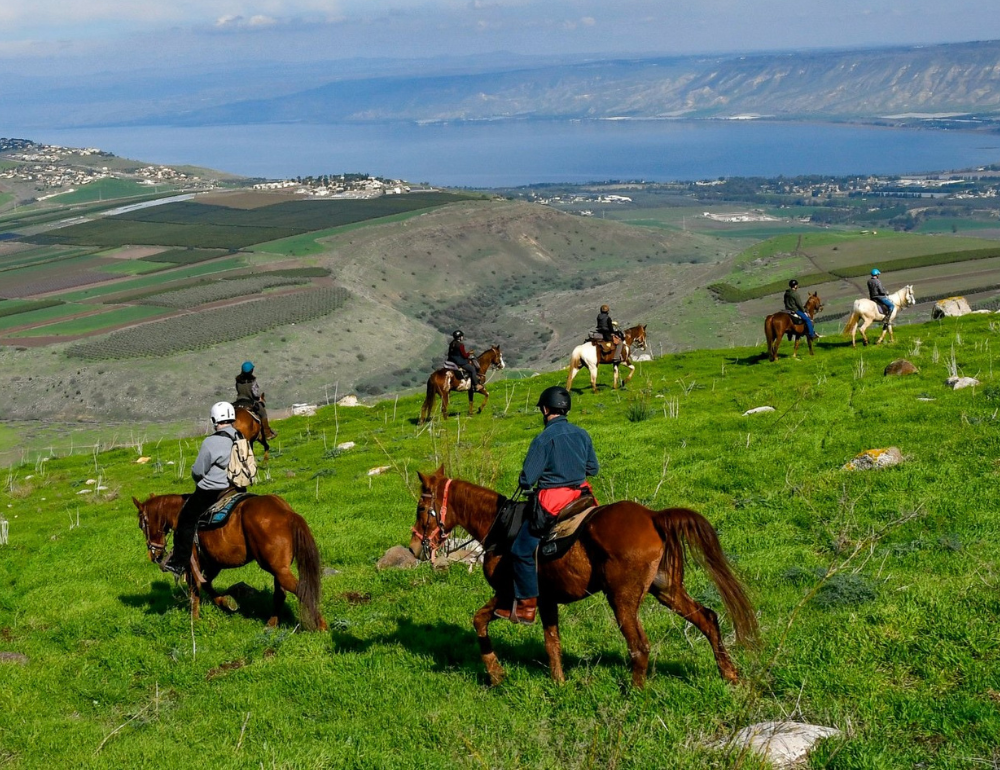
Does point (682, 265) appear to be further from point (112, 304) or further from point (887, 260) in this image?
point (112, 304)

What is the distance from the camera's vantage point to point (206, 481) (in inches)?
547

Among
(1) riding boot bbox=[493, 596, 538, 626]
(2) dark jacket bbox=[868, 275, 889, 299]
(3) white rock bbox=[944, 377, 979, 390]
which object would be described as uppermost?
(2) dark jacket bbox=[868, 275, 889, 299]

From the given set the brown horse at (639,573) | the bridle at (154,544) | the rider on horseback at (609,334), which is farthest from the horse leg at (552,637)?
the rider on horseback at (609,334)

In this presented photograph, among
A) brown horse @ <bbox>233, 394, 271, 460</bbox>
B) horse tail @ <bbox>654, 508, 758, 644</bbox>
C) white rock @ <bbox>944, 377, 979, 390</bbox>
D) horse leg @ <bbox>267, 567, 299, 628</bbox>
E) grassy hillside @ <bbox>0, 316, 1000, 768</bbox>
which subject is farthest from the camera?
brown horse @ <bbox>233, 394, 271, 460</bbox>

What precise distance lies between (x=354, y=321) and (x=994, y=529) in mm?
103282

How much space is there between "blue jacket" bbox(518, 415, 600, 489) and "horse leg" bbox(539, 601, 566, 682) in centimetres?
138

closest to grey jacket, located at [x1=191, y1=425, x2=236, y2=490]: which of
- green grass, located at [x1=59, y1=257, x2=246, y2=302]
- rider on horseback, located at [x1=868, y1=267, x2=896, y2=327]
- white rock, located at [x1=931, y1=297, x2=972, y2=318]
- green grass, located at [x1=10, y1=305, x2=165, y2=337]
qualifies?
rider on horseback, located at [x1=868, y1=267, x2=896, y2=327]

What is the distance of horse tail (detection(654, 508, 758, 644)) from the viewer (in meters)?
9.24

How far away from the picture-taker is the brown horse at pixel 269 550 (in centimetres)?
1298

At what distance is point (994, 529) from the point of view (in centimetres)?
1318

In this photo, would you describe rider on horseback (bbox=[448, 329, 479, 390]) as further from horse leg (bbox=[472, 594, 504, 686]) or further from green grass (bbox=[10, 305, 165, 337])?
green grass (bbox=[10, 305, 165, 337])

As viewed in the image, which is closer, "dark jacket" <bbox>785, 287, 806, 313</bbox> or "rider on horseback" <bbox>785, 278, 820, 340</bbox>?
"rider on horseback" <bbox>785, 278, 820, 340</bbox>

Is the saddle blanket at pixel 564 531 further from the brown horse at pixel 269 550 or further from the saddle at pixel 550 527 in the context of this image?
the brown horse at pixel 269 550

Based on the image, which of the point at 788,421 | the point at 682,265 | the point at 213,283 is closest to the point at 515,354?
the point at 213,283
